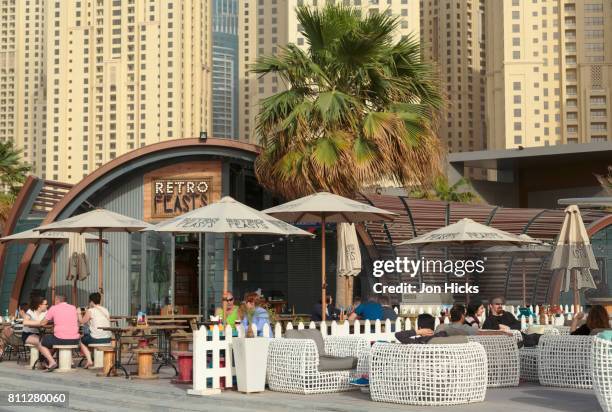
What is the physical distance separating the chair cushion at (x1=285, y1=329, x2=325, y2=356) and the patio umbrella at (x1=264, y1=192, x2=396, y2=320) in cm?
330

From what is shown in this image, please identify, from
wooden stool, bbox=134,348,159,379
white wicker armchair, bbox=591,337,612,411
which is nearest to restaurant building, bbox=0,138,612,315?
wooden stool, bbox=134,348,159,379

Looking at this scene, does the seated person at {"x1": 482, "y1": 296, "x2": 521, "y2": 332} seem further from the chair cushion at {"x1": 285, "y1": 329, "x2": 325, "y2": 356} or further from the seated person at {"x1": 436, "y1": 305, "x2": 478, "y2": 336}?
the chair cushion at {"x1": 285, "y1": 329, "x2": 325, "y2": 356}

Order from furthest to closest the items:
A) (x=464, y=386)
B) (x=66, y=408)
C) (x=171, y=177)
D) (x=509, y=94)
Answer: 1. (x=509, y=94)
2. (x=171, y=177)
3. (x=66, y=408)
4. (x=464, y=386)

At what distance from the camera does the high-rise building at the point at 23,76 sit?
16700cm

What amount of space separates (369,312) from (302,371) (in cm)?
537

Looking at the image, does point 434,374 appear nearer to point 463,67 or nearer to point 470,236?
point 470,236

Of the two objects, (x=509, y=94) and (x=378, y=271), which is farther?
(x=509, y=94)

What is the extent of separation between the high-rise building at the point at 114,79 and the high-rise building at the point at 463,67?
3724cm

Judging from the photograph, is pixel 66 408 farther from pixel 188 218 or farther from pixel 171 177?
pixel 171 177

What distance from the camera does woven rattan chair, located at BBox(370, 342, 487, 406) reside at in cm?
1154

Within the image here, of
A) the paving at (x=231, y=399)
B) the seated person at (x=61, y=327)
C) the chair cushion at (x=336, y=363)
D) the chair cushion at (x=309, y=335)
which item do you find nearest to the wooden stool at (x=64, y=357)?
the seated person at (x=61, y=327)

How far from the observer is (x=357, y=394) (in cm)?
1289

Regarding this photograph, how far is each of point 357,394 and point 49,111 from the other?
126912 millimetres

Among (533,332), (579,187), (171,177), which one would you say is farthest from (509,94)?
(533,332)
